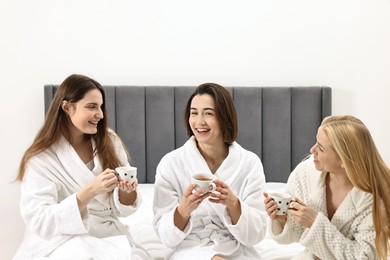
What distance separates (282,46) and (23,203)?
200 cm

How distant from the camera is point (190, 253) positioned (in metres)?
1.94

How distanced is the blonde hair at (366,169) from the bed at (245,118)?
1487 mm

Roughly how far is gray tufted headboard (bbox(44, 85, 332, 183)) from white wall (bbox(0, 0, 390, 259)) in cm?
12

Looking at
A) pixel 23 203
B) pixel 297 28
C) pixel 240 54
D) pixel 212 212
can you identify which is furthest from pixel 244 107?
pixel 23 203

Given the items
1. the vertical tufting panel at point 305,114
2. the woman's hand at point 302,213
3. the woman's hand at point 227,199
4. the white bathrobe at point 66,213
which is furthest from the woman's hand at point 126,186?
the vertical tufting panel at point 305,114

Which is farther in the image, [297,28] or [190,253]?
[297,28]

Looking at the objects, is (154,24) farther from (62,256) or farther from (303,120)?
(62,256)

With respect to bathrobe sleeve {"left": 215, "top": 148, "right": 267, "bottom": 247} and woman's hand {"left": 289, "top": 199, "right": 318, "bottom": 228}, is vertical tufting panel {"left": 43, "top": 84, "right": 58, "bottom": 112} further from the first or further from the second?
woman's hand {"left": 289, "top": 199, "right": 318, "bottom": 228}

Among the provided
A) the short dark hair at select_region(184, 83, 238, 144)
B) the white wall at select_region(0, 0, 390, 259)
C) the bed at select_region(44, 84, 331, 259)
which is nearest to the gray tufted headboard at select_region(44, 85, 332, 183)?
the bed at select_region(44, 84, 331, 259)

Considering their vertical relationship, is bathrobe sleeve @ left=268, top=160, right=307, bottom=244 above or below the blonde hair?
below

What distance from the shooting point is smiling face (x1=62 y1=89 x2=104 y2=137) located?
6.54 ft

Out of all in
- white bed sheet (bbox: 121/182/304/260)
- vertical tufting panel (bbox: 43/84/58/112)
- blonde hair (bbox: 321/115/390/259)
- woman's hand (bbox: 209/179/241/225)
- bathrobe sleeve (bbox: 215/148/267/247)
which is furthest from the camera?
vertical tufting panel (bbox: 43/84/58/112)

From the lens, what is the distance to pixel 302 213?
1.75m

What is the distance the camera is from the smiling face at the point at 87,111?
199cm
